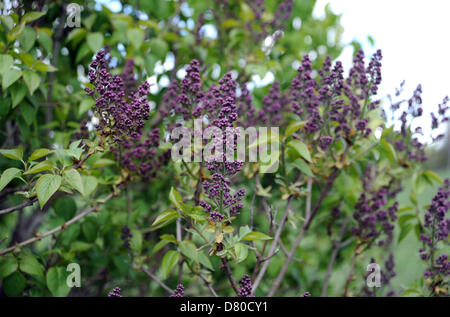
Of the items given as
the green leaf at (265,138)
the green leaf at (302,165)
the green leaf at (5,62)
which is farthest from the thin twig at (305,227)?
the green leaf at (5,62)

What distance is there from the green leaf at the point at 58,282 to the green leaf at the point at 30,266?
51 millimetres

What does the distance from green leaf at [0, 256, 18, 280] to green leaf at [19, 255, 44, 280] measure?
29 millimetres

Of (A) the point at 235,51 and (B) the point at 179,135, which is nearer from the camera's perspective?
(B) the point at 179,135

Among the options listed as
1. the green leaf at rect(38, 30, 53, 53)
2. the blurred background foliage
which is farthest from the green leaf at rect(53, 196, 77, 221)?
the green leaf at rect(38, 30, 53, 53)

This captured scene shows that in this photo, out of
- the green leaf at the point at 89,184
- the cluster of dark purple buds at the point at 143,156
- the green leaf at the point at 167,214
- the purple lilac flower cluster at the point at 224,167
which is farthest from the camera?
the cluster of dark purple buds at the point at 143,156

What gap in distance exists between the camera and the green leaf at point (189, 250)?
5.25 feet

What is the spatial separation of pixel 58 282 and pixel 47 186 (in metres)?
0.76

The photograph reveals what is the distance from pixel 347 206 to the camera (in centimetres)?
249

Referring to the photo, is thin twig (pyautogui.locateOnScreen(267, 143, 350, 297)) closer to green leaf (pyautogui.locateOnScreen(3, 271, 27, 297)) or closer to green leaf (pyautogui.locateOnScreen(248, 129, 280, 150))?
green leaf (pyautogui.locateOnScreen(248, 129, 280, 150))

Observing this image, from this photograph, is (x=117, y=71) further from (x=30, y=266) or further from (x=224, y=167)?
(x=224, y=167)

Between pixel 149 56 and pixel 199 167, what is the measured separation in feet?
3.37

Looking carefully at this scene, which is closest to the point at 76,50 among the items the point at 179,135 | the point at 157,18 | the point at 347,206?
the point at 157,18

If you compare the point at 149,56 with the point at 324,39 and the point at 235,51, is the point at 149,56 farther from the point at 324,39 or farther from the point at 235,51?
the point at 324,39

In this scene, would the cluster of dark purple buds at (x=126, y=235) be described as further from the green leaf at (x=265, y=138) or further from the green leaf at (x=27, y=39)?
the green leaf at (x=27, y=39)
